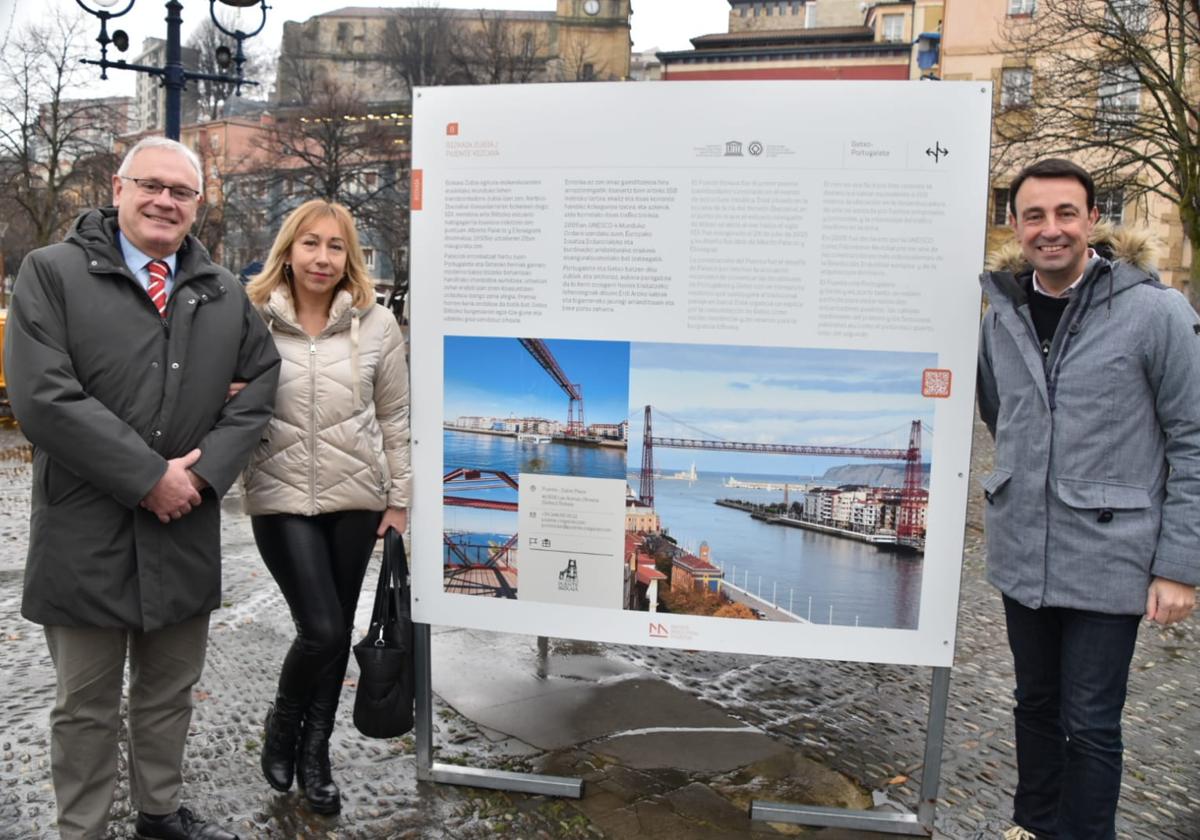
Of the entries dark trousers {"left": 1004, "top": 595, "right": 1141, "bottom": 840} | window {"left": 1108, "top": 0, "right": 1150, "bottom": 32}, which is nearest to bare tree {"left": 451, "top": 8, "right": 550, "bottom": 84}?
window {"left": 1108, "top": 0, "right": 1150, "bottom": 32}

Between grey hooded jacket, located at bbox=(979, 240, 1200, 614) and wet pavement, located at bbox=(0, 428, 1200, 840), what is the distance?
1.27m

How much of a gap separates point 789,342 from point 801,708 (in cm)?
219

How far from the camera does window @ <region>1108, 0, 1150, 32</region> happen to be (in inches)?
729

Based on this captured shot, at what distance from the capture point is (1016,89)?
23.1 m

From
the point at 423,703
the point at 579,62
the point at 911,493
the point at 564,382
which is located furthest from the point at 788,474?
the point at 579,62

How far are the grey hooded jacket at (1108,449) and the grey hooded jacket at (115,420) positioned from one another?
2.46 meters

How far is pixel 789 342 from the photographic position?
361 centimetres

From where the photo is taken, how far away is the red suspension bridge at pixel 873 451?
3.61 meters

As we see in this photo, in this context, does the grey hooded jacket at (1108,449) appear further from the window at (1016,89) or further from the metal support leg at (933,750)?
the window at (1016,89)

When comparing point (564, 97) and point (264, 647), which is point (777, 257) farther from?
point (264, 647)

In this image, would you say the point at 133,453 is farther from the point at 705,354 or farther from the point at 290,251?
the point at 705,354

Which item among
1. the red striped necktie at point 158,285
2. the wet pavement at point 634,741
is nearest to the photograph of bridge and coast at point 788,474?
the wet pavement at point 634,741

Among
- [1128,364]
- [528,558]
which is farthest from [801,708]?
[1128,364]

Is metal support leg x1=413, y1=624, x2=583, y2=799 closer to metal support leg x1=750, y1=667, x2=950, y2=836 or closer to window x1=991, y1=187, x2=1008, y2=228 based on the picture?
metal support leg x1=750, y1=667, x2=950, y2=836
